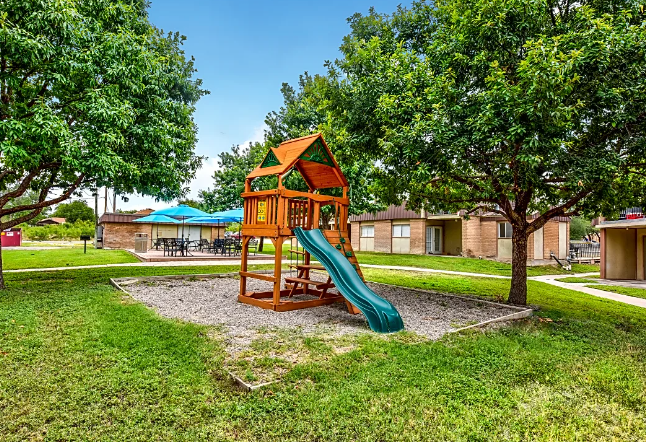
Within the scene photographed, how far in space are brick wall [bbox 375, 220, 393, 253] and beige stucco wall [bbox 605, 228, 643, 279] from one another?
13.5 metres

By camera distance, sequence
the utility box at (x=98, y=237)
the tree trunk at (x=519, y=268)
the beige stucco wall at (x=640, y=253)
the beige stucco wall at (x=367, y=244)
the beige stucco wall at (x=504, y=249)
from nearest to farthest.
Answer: the tree trunk at (x=519, y=268) → the beige stucco wall at (x=640, y=253) → the beige stucco wall at (x=504, y=249) → the utility box at (x=98, y=237) → the beige stucco wall at (x=367, y=244)

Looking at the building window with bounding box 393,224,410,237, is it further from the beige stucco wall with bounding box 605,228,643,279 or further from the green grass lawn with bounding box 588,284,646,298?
the green grass lawn with bounding box 588,284,646,298

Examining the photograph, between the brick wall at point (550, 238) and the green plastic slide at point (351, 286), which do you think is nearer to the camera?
the green plastic slide at point (351, 286)

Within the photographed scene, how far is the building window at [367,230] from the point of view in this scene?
29.8m

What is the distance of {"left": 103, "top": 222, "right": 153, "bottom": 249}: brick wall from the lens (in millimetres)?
25672

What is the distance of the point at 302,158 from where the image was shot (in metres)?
7.70

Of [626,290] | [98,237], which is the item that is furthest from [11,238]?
[626,290]

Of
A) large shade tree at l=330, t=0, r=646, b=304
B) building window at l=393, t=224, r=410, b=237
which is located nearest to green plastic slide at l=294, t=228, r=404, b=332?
large shade tree at l=330, t=0, r=646, b=304

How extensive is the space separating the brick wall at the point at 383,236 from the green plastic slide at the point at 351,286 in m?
20.9

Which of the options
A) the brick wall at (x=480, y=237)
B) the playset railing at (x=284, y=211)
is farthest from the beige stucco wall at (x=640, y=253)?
the playset railing at (x=284, y=211)

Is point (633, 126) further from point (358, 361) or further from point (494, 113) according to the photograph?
point (358, 361)

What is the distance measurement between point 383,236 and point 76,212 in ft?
144

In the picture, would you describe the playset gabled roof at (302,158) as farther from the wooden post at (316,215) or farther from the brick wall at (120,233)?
the brick wall at (120,233)

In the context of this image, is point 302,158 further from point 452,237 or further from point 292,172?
point 452,237
